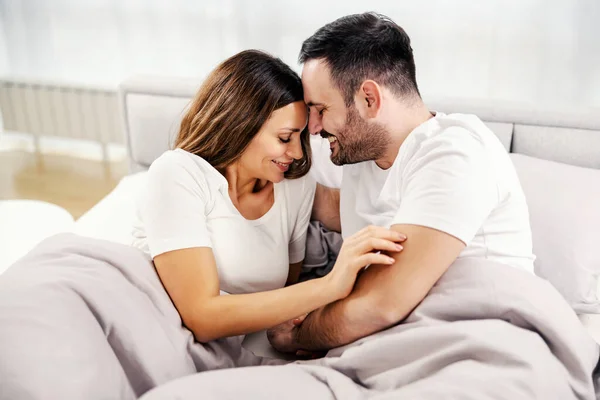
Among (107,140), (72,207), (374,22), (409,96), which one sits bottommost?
(72,207)

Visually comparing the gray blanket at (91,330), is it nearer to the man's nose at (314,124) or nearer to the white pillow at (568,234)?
the man's nose at (314,124)

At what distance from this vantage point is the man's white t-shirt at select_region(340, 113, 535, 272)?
4.14 feet

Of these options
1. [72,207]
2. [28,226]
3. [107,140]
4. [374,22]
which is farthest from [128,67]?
[374,22]

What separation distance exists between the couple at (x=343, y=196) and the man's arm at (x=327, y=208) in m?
0.12

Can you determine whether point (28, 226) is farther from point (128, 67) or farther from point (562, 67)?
point (562, 67)

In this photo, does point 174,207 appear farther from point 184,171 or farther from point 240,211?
point 240,211

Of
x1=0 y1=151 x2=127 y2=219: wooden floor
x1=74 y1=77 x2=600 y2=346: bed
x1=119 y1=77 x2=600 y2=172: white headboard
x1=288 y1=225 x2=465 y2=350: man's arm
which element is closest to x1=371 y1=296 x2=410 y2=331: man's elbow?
x1=288 y1=225 x2=465 y2=350: man's arm

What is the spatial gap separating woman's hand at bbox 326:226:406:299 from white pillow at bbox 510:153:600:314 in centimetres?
54

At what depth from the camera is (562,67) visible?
2334 mm

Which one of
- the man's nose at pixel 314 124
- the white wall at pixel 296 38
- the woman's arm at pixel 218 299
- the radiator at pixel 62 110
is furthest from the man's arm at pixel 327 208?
the radiator at pixel 62 110

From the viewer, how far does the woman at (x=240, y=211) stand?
1.39m

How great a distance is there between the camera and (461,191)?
126 centimetres

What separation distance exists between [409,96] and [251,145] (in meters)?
0.37

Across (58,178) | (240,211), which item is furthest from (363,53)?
(58,178)
